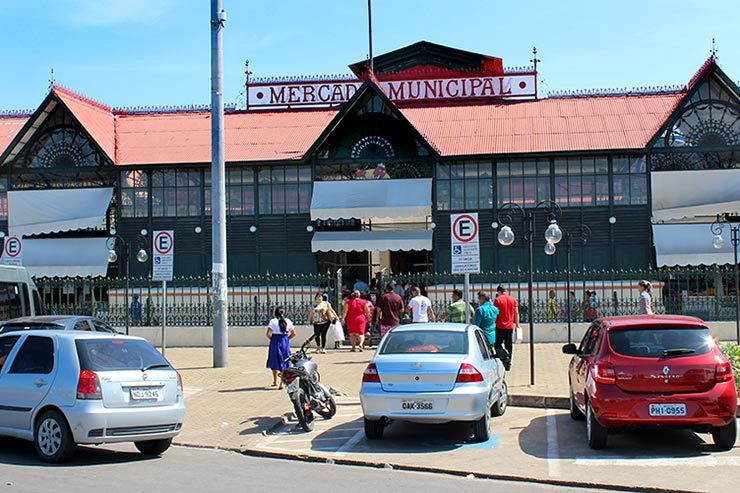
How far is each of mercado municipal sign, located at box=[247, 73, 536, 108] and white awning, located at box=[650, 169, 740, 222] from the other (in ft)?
23.3

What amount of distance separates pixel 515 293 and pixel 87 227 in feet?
51.9

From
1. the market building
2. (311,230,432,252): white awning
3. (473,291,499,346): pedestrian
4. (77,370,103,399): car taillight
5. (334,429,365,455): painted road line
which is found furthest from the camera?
(311,230,432,252): white awning

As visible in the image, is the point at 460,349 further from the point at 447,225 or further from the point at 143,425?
the point at 447,225

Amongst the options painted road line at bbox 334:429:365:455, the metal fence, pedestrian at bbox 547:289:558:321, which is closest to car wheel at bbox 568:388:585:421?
painted road line at bbox 334:429:365:455

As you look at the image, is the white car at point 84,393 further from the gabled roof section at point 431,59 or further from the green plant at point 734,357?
the gabled roof section at point 431,59

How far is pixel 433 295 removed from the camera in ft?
91.6

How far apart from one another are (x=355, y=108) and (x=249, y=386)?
1786 centimetres

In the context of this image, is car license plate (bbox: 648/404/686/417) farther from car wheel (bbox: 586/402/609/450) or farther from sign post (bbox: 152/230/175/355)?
sign post (bbox: 152/230/175/355)

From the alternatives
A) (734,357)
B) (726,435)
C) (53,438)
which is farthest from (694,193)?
(53,438)

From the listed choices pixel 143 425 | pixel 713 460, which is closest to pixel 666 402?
pixel 713 460

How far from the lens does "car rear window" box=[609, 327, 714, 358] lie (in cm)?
1145

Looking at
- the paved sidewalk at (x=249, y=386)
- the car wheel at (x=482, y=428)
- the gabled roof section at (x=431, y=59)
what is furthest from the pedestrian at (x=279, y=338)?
the gabled roof section at (x=431, y=59)

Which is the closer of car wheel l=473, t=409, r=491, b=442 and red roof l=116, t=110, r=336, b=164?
car wheel l=473, t=409, r=491, b=442

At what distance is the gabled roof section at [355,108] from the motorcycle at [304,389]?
2032 cm
